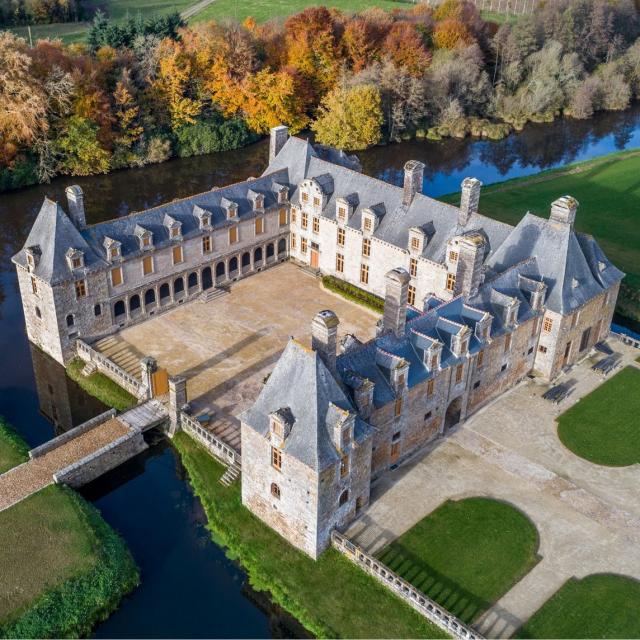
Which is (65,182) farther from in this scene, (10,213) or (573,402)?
(573,402)

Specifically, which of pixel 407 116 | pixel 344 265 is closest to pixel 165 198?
pixel 344 265

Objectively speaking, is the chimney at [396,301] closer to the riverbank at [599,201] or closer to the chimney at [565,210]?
the chimney at [565,210]

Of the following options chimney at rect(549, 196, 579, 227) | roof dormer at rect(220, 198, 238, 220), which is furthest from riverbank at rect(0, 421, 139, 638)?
chimney at rect(549, 196, 579, 227)

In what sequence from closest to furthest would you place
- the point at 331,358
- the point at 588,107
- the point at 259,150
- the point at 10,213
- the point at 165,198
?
the point at 331,358 → the point at 10,213 → the point at 165,198 → the point at 259,150 → the point at 588,107

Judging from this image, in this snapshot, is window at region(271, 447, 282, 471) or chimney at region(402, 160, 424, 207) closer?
window at region(271, 447, 282, 471)

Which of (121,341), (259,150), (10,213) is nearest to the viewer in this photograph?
(121,341)

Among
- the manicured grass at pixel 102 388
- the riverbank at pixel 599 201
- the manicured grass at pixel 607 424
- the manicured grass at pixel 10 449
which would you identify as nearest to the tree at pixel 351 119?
the riverbank at pixel 599 201

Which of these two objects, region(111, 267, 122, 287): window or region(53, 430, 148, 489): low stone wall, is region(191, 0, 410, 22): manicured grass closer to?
region(111, 267, 122, 287): window
